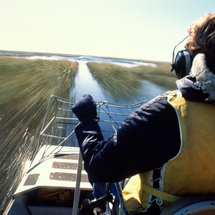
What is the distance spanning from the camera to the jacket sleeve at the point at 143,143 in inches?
26.6

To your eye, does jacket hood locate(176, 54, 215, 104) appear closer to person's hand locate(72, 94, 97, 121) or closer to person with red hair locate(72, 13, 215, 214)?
person with red hair locate(72, 13, 215, 214)

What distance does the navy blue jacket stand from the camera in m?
0.67

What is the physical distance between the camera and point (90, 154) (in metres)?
0.87

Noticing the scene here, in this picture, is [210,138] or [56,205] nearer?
[210,138]

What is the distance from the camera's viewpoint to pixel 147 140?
683mm

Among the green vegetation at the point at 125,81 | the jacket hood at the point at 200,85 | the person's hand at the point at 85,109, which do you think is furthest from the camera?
the green vegetation at the point at 125,81

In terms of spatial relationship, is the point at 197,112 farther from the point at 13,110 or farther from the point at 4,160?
the point at 13,110

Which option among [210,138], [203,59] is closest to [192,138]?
[210,138]

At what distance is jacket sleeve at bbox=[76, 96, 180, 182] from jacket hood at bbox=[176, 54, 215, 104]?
3.1 inches

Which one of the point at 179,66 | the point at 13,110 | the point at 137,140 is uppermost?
the point at 179,66

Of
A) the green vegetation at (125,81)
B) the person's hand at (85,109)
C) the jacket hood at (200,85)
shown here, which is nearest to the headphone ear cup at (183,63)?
the jacket hood at (200,85)

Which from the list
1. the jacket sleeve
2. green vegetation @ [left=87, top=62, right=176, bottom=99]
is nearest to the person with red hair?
the jacket sleeve

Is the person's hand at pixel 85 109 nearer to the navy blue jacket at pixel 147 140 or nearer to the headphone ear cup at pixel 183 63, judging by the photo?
the navy blue jacket at pixel 147 140

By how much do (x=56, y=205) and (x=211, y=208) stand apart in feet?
5.97
